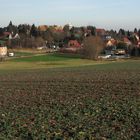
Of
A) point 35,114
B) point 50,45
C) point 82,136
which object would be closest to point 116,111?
point 35,114

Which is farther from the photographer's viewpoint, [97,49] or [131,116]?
[97,49]

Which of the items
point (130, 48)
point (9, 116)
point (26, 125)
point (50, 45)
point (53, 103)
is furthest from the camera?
point (50, 45)

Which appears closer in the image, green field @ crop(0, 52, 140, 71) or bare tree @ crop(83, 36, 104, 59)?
green field @ crop(0, 52, 140, 71)

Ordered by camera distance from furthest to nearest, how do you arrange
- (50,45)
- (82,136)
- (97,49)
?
(50,45)
(97,49)
(82,136)

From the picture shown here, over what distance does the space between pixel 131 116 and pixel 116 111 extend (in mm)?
1094

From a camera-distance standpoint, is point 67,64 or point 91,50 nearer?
point 67,64

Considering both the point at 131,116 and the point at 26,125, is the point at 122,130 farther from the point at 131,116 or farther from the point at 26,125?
the point at 26,125

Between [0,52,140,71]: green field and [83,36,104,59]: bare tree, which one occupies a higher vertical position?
[83,36,104,59]: bare tree

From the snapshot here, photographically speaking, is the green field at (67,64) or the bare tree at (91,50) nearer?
the green field at (67,64)

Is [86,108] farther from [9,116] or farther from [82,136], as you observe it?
[82,136]

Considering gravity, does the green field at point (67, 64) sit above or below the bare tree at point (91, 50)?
below

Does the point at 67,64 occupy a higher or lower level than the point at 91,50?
lower

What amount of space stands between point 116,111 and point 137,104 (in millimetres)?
1787

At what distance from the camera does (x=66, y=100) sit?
1825cm
